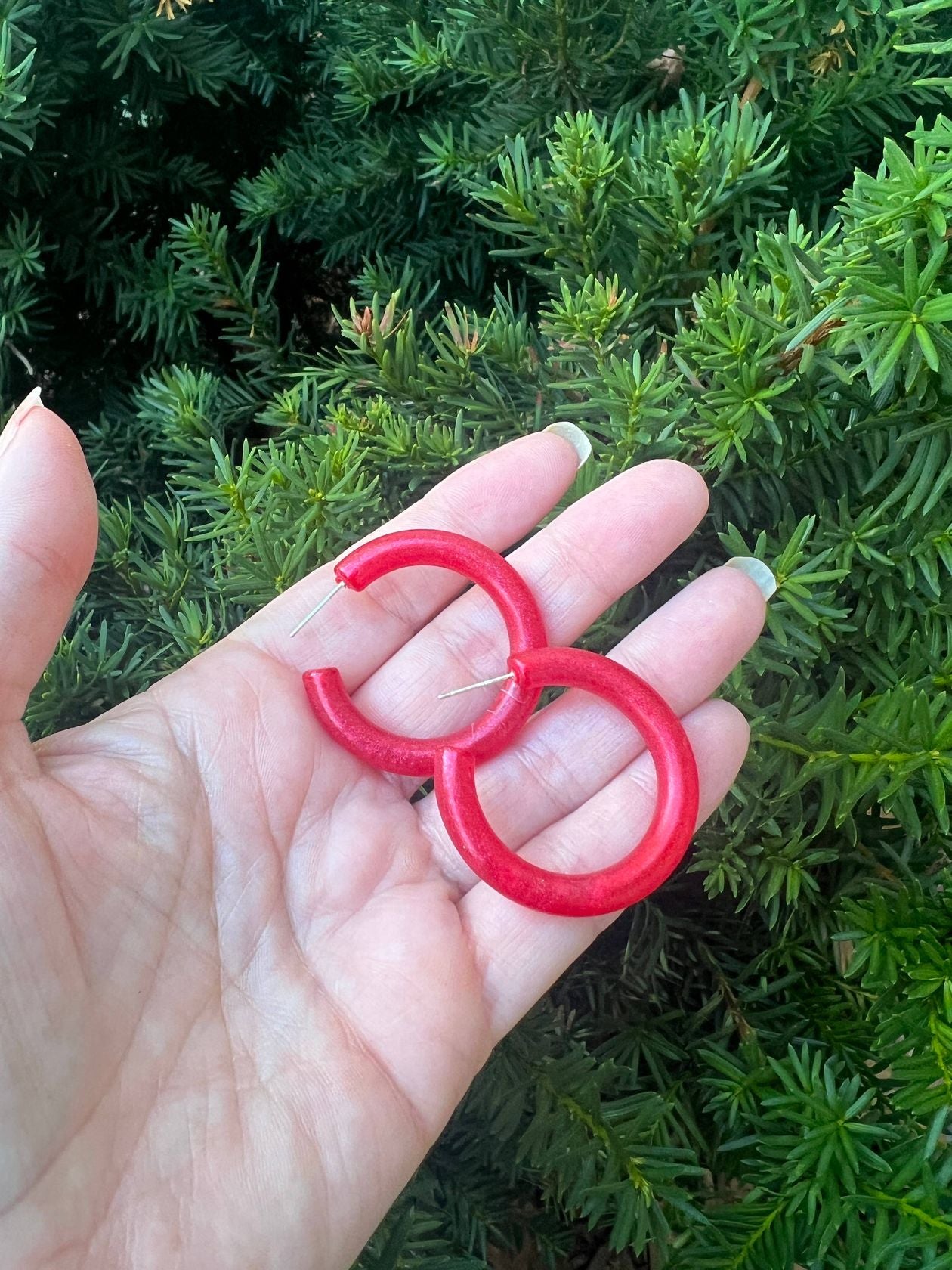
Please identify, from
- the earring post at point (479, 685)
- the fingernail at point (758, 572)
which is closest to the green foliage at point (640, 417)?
the fingernail at point (758, 572)

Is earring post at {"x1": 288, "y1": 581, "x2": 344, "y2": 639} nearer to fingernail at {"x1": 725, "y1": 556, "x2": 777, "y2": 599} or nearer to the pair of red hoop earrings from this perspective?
the pair of red hoop earrings

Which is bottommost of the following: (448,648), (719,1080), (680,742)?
(719,1080)

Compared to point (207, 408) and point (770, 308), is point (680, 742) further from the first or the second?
point (207, 408)

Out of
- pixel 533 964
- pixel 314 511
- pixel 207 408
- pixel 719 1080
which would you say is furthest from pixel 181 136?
pixel 719 1080

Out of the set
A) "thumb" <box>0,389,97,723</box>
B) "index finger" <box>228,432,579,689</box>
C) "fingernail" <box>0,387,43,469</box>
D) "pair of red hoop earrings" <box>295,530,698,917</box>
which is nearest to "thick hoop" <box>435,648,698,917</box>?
"pair of red hoop earrings" <box>295,530,698,917</box>

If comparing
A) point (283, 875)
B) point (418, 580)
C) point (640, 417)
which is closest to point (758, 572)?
point (640, 417)
